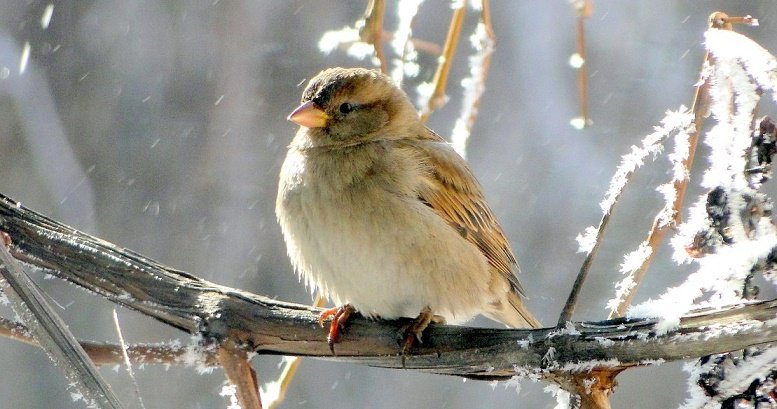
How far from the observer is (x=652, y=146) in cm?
178

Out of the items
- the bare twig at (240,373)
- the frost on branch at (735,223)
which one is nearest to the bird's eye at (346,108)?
the bare twig at (240,373)

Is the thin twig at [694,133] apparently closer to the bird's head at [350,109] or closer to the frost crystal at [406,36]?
the frost crystal at [406,36]

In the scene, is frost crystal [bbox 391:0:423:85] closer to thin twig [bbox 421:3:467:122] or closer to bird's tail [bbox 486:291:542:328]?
thin twig [bbox 421:3:467:122]

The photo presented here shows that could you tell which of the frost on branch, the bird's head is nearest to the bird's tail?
the bird's head

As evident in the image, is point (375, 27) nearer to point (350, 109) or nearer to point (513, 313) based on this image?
point (350, 109)

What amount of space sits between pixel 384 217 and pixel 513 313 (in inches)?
33.9

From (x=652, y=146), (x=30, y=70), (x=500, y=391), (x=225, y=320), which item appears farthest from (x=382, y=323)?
(x=30, y=70)

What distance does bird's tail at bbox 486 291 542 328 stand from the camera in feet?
11.4

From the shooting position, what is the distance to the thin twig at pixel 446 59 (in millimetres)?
2725

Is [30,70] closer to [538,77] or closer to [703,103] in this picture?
[538,77]

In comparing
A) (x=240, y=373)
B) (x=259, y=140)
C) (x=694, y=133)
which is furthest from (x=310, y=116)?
(x=259, y=140)

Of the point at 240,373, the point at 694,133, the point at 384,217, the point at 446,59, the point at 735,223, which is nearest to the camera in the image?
the point at 735,223

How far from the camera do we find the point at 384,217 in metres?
2.90

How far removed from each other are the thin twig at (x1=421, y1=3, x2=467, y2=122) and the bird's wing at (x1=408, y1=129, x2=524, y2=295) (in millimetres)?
288
